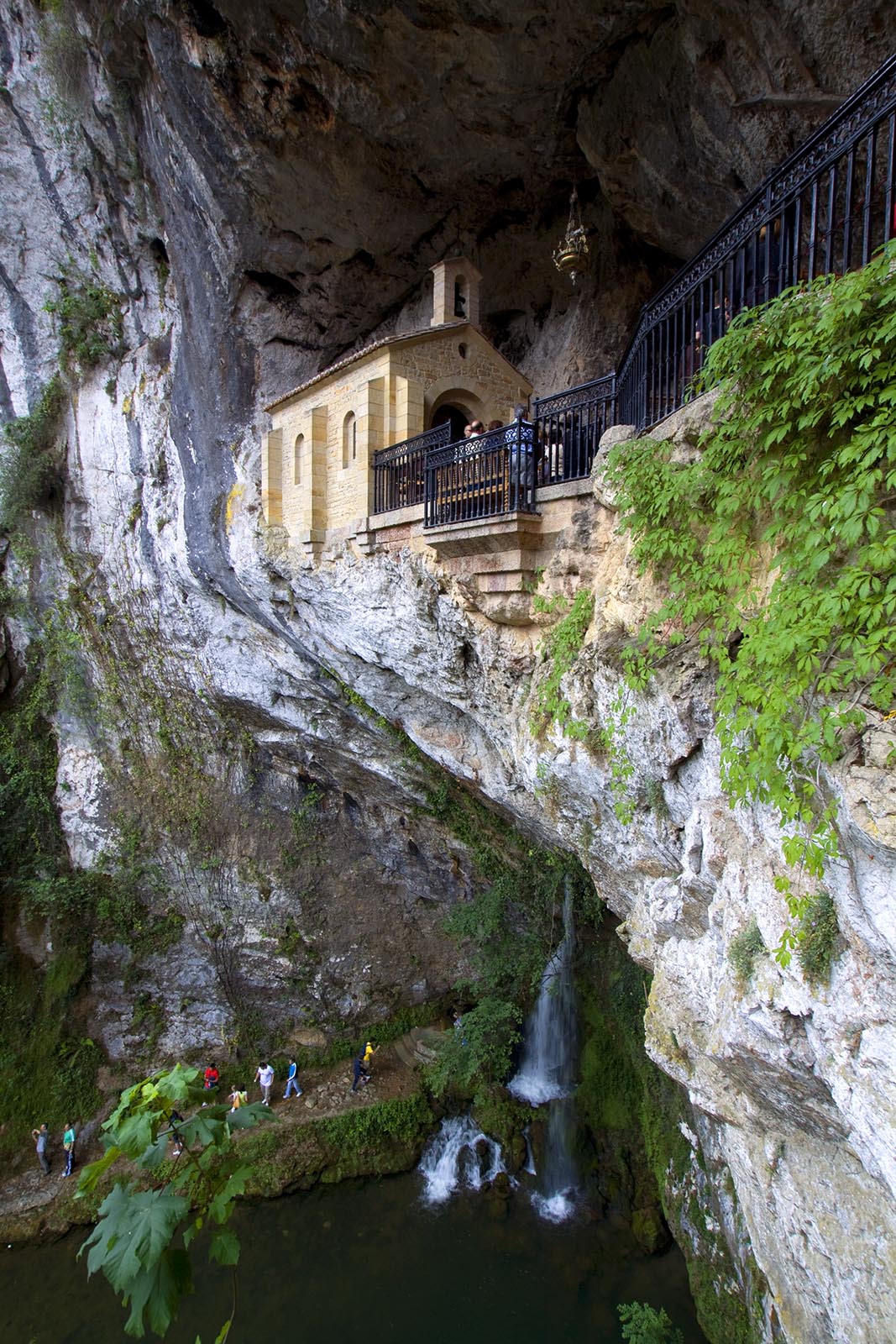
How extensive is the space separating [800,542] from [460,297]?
26.4ft

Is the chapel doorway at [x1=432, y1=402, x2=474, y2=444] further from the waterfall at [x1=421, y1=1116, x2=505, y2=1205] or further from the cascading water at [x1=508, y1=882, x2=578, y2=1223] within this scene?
the waterfall at [x1=421, y1=1116, x2=505, y2=1205]

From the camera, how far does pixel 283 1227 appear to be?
10.8m

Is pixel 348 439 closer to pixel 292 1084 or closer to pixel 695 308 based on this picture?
pixel 695 308

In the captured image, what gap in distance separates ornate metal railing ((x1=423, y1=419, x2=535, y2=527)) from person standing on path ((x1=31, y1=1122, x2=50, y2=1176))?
506 inches

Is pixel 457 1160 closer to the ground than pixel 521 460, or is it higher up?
closer to the ground

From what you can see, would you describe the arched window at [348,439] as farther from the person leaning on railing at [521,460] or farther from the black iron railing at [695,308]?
the person leaning on railing at [521,460]

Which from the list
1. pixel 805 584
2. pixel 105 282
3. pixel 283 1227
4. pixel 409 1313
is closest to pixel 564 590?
pixel 805 584

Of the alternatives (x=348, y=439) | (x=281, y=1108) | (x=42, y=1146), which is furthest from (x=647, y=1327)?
(x=348, y=439)

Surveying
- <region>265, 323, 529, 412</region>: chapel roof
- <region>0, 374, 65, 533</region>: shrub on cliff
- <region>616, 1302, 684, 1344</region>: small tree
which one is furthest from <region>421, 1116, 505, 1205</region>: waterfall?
<region>0, 374, 65, 533</region>: shrub on cliff

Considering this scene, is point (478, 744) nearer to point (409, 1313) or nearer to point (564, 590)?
point (564, 590)

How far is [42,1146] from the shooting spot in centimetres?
1182

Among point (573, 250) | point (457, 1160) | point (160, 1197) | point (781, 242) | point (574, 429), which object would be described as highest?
point (573, 250)

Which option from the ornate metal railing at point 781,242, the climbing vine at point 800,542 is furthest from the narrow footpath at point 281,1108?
the ornate metal railing at point 781,242

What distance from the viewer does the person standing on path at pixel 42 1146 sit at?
11.8 meters
